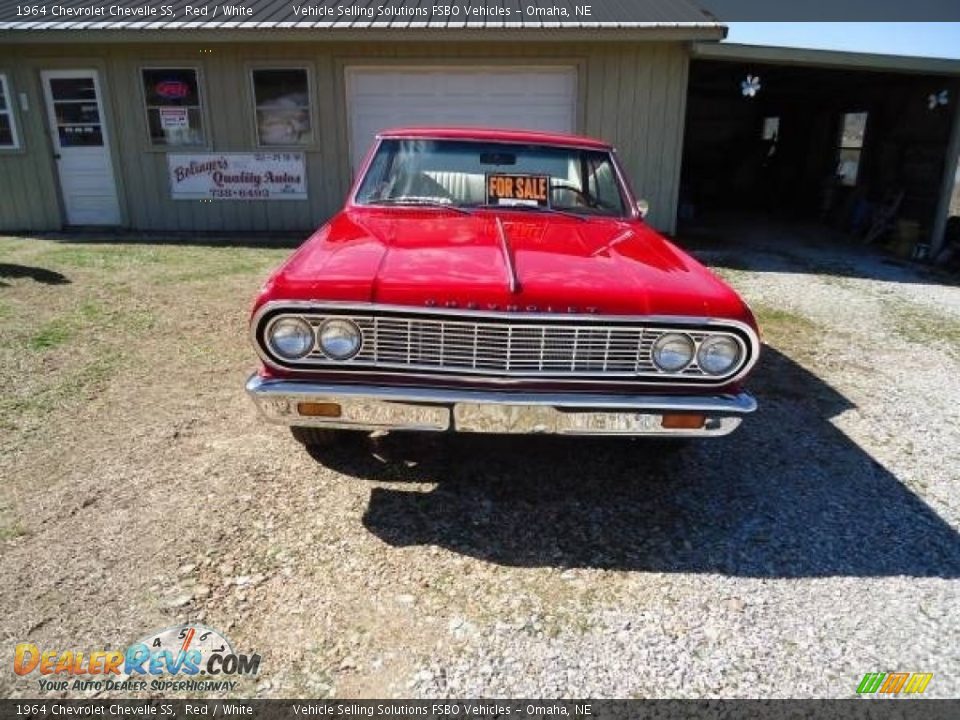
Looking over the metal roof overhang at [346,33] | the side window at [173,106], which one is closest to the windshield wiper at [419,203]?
the metal roof overhang at [346,33]

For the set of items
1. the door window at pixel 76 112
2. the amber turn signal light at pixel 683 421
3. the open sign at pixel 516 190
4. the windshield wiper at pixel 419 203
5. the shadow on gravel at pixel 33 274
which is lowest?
the shadow on gravel at pixel 33 274

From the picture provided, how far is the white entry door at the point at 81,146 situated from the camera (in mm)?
9789

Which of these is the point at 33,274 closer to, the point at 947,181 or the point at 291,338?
the point at 291,338

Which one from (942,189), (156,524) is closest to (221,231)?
(156,524)

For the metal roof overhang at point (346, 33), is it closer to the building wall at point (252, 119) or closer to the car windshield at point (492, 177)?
the building wall at point (252, 119)

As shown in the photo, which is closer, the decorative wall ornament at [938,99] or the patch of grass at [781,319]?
the patch of grass at [781,319]

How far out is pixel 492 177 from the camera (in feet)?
12.4

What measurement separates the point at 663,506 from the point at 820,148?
15961 mm

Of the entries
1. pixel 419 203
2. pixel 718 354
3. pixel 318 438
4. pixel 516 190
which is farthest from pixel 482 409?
pixel 516 190

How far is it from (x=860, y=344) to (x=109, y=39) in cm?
1010

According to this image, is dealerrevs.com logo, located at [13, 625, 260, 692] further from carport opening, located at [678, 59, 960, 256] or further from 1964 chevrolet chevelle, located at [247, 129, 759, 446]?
carport opening, located at [678, 59, 960, 256]

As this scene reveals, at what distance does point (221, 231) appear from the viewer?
10.3 metres

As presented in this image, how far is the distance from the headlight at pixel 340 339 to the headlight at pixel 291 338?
54mm

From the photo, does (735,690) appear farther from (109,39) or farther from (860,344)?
(109,39)
